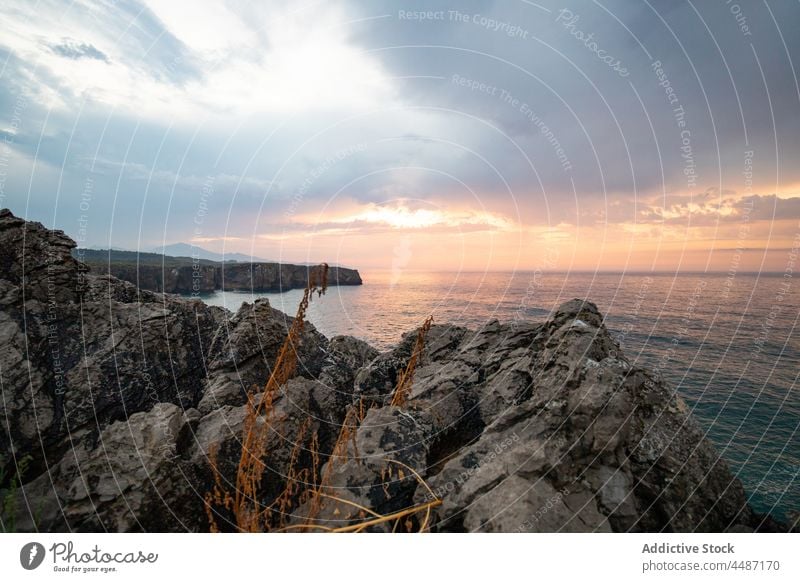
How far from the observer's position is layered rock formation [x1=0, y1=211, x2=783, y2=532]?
3914 mm

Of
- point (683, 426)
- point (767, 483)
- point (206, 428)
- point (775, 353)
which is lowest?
point (767, 483)

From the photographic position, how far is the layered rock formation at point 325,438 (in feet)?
12.8

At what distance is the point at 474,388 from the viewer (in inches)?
268

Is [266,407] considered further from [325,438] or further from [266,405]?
[325,438]

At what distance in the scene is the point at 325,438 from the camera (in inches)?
229

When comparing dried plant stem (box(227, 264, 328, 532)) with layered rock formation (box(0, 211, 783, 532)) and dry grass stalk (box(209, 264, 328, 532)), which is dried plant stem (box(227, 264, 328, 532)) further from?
layered rock formation (box(0, 211, 783, 532))

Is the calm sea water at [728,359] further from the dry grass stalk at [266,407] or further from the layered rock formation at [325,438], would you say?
the dry grass stalk at [266,407]

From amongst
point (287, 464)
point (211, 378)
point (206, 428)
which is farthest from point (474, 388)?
point (211, 378)

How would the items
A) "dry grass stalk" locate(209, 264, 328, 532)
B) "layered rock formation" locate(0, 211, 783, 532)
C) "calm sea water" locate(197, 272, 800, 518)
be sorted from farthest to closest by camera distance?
"calm sea water" locate(197, 272, 800, 518) < "layered rock formation" locate(0, 211, 783, 532) < "dry grass stalk" locate(209, 264, 328, 532)

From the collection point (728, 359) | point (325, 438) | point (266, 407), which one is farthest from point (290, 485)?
point (728, 359)

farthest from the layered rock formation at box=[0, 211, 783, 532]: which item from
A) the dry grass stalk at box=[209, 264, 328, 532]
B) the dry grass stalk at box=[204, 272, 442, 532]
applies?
the dry grass stalk at box=[209, 264, 328, 532]

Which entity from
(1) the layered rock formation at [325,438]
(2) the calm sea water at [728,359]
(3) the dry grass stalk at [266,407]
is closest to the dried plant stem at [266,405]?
(3) the dry grass stalk at [266,407]
